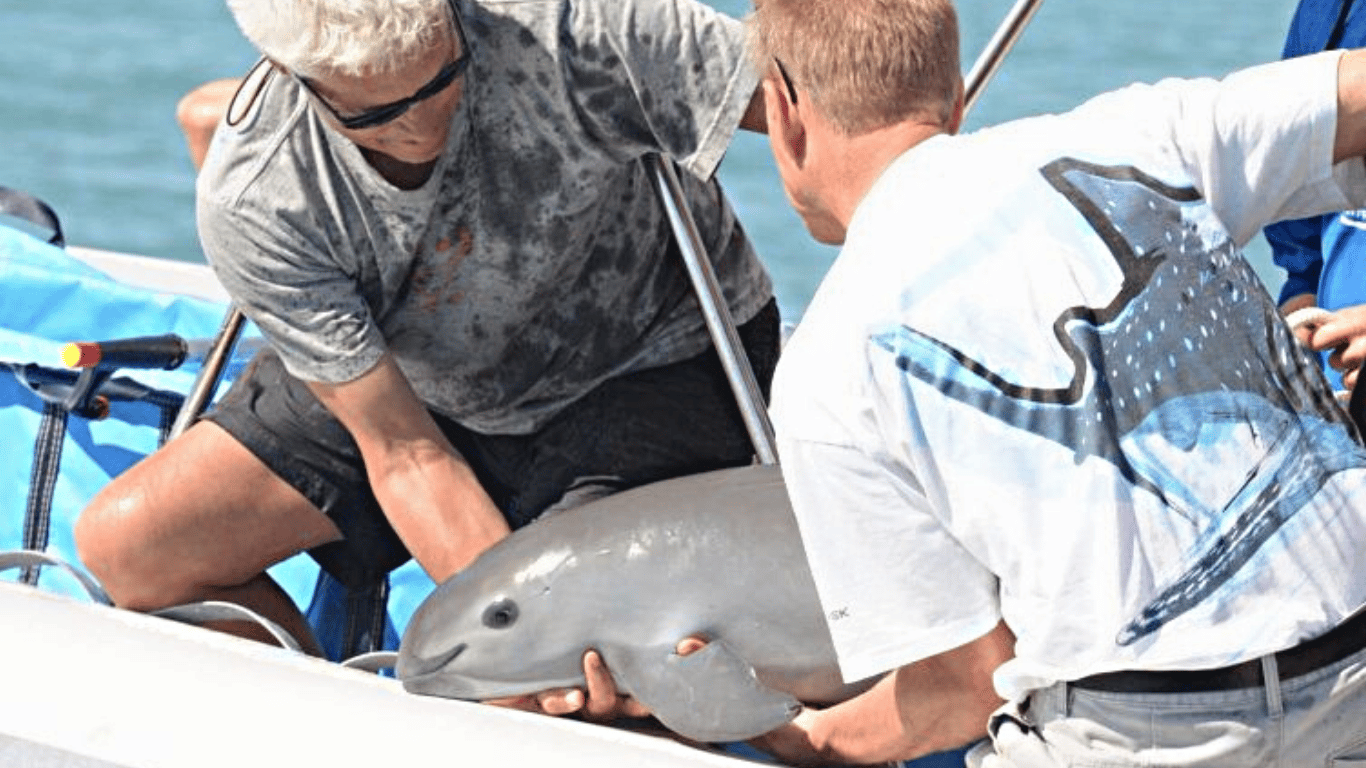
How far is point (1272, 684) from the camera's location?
1.75 meters

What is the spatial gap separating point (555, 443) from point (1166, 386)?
1.22 meters

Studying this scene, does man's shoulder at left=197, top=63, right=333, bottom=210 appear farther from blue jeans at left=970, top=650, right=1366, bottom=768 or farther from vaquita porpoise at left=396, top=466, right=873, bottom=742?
blue jeans at left=970, top=650, right=1366, bottom=768

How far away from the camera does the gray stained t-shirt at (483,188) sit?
2584mm

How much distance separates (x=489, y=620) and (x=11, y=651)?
18.7 inches

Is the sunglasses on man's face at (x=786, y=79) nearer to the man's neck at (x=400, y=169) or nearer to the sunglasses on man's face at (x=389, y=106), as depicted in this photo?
the sunglasses on man's face at (x=389, y=106)

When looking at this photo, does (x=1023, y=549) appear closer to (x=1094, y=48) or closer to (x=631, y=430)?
(x=631, y=430)

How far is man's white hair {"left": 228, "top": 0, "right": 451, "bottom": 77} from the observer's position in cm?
238

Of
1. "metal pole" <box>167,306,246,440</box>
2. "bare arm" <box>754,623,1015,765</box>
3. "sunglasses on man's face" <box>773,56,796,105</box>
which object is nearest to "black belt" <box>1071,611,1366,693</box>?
"bare arm" <box>754,623,1015,765</box>

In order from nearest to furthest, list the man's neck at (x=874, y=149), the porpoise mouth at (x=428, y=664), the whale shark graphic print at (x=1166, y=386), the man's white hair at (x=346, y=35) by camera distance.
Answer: the whale shark graphic print at (x=1166, y=386) → the man's neck at (x=874, y=149) → the porpoise mouth at (x=428, y=664) → the man's white hair at (x=346, y=35)

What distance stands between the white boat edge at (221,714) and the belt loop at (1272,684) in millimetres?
472

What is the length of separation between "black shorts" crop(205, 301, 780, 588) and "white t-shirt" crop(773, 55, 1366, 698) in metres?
1.02

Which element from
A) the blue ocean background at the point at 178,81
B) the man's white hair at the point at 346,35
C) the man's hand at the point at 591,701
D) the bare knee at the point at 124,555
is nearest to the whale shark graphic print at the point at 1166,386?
the man's hand at the point at 591,701

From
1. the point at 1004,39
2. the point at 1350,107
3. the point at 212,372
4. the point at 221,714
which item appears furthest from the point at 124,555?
the point at 1350,107

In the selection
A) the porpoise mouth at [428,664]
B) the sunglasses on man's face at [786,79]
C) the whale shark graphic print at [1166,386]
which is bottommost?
the porpoise mouth at [428,664]
